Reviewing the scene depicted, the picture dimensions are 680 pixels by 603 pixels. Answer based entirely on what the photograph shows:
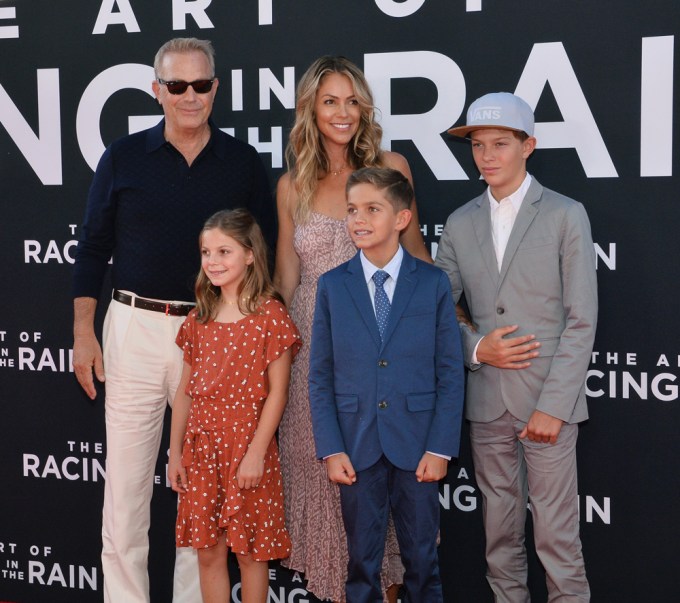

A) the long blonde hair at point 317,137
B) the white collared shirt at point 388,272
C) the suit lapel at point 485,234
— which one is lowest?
the white collared shirt at point 388,272

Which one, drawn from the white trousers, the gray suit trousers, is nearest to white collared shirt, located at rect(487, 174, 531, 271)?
the gray suit trousers

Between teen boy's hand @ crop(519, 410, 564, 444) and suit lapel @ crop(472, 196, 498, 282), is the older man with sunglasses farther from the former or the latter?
teen boy's hand @ crop(519, 410, 564, 444)

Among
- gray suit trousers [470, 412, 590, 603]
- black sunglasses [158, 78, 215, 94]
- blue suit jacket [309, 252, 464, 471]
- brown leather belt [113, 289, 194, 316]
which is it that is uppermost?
black sunglasses [158, 78, 215, 94]

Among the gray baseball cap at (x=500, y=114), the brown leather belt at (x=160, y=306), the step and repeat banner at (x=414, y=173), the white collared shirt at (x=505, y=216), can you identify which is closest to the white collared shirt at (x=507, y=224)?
the white collared shirt at (x=505, y=216)

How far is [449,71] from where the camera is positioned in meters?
3.34

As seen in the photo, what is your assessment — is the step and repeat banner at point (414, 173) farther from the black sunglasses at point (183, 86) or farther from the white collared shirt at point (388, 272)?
the white collared shirt at point (388, 272)

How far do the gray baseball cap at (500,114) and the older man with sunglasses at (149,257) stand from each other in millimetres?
865

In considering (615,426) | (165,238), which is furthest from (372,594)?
(165,238)

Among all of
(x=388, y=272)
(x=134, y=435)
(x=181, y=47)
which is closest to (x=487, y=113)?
(x=388, y=272)

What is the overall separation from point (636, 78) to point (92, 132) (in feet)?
7.34

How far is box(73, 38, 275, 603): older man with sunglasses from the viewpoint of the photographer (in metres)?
3.15

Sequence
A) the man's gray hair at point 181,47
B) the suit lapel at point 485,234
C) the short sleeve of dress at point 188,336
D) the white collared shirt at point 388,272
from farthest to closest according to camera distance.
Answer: the man's gray hair at point 181,47 → the short sleeve of dress at point 188,336 → the suit lapel at point 485,234 → the white collared shirt at point 388,272

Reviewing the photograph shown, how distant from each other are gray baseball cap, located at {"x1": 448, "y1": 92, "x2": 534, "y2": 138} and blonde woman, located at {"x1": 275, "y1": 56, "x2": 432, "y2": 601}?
37 centimetres

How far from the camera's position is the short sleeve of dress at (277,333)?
2920mm
